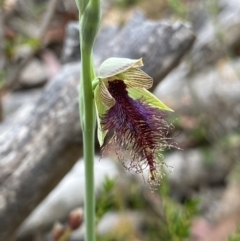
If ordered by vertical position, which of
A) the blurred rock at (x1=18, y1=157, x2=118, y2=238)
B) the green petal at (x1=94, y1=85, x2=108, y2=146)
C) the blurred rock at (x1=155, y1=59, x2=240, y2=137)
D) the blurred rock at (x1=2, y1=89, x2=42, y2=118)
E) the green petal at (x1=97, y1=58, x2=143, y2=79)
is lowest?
the blurred rock at (x1=18, y1=157, x2=118, y2=238)

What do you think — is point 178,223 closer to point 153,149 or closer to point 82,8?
point 153,149

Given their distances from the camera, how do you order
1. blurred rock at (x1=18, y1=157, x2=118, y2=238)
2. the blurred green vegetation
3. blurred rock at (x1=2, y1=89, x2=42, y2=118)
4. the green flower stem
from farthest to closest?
blurred rock at (x1=2, y1=89, x2=42, y2=118)
blurred rock at (x1=18, y1=157, x2=118, y2=238)
the blurred green vegetation
the green flower stem

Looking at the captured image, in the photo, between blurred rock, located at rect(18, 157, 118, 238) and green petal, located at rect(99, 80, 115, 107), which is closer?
green petal, located at rect(99, 80, 115, 107)

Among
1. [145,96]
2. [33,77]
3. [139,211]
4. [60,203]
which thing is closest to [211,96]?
[139,211]

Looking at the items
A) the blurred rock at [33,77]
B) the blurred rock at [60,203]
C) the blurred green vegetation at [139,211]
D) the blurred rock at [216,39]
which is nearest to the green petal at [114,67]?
the blurred green vegetation at [139,211]

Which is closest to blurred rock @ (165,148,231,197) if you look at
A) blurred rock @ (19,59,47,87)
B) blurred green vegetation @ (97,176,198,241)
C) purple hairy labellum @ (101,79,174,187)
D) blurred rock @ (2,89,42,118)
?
blurred green vegetation @ (97,176,198,241)

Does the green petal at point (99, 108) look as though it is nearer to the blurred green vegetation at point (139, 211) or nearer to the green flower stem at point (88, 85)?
the green flower stem at point (88, 85)

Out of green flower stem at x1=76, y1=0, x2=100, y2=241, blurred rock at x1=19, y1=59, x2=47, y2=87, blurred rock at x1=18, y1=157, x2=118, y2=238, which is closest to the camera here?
green flower stem at x1=76, y1=0, x2=100, y2=241

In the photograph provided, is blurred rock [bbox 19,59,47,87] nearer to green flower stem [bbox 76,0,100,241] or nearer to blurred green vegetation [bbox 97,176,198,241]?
blurred green vegetation [bbox 97,176,198,241]

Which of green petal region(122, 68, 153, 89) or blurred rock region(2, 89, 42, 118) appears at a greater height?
blurred rock region(2, 89, 42, 118)
